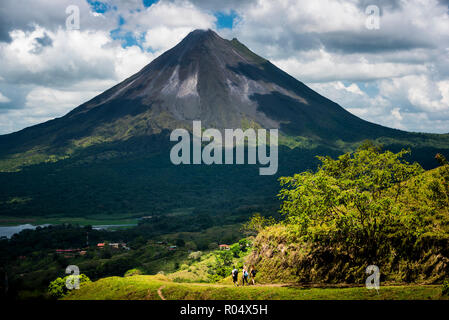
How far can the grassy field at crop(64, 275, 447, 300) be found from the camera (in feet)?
78.0

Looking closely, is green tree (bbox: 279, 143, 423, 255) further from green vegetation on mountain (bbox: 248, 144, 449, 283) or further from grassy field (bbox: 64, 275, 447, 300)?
grassy field (bbox: 64, 275, 447, 300)

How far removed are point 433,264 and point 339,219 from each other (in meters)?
6.33

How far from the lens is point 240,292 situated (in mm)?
27391

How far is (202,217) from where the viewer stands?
18412 cm

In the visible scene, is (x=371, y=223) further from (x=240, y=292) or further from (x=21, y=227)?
(x=21, y=227)

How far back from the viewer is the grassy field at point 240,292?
23.8 meters

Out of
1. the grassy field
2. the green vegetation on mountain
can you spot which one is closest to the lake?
the grassy field

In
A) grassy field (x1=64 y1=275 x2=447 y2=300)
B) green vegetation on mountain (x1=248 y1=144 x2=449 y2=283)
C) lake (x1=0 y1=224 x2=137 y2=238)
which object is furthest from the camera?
lake (x1=0 y1=224 x2=137 y2=238)

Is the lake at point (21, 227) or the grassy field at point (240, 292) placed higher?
the grassy field at point (240, 292)

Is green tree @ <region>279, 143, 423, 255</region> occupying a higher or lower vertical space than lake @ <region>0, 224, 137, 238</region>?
higher

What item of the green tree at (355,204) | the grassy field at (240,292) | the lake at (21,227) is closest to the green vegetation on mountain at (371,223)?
the green tree at (355,204)

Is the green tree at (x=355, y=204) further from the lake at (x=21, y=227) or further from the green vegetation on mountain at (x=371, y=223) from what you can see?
the lake at (x=21, y=227)
